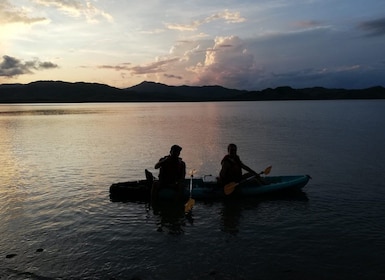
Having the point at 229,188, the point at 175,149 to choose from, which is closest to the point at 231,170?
the point at 229,188

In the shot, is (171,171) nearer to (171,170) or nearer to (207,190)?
(171,170)

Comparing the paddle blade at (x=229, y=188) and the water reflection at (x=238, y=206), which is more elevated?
the paddle blade at (x=229, y=188)

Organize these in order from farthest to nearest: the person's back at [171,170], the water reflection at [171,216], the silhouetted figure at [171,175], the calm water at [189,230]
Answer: the silhouetted figure at [171,175] → the person's back at [171,170] → the water reflection at [171,216] → the calm water at [189,230]

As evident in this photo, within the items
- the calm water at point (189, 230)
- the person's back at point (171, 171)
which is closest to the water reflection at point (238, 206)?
the calm water at point (189, 230)

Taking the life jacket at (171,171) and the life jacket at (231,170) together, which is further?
the life jacket at (231,170)

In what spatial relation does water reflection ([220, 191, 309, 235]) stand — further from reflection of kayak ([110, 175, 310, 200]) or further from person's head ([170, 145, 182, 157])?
person's head ([170, 145, 182, 157])

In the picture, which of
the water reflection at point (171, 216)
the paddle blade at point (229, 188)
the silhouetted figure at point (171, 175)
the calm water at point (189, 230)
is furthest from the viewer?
the paddle blade at point (229, 188)

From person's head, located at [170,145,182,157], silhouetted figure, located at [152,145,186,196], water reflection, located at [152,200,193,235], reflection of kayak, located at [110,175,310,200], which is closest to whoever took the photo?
water reflection, located at [152,200,193,235]

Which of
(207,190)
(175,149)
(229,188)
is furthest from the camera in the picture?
(207,190)

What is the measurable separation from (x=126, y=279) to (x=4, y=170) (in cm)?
1733

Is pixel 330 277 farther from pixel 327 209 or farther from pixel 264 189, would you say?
pixel 264 189

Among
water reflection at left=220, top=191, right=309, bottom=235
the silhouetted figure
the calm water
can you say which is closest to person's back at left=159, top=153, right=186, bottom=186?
the silhouetted figure

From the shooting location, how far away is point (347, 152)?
29.4 m

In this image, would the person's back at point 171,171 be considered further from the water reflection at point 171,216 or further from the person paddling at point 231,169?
the person paddling at point 231,169
